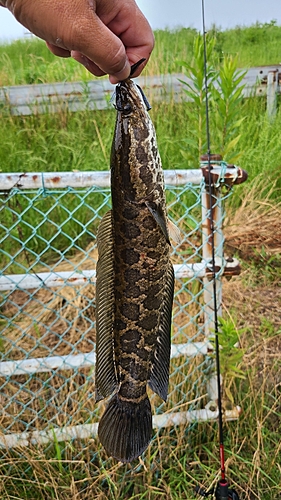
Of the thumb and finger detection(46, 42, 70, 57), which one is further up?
finger detection(46, 42, 70, 57)

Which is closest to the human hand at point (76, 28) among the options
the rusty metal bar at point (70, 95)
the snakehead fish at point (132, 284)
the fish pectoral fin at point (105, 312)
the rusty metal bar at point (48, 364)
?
the snakehead fish at point (132, 284)

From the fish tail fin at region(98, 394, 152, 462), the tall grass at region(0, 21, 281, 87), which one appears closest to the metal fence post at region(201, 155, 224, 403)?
the fish tail fin at region(98, 394, 152, 462)

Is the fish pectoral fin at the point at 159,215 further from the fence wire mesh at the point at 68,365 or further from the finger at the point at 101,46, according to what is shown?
the fence wire mesh at the point at 68,365

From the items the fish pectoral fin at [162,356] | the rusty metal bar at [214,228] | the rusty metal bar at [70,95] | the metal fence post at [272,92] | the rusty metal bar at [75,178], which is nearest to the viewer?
the fish pectoral fin at [162,356]

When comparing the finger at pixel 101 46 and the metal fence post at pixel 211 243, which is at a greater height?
the finger at pixel 101 46

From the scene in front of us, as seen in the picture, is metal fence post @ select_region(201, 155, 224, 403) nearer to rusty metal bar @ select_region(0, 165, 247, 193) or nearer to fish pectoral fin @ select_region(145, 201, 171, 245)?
rusty metal bar @ select_region(0, 165, 247, 193)

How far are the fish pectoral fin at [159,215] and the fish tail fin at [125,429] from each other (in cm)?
56

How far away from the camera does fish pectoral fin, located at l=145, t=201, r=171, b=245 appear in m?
1.39

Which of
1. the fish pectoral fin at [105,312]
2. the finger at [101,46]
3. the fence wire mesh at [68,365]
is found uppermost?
the finger at [101,46]

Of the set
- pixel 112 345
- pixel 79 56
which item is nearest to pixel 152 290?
pixel 112 345

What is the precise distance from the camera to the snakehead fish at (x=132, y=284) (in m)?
1.43

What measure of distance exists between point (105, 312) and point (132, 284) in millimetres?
132

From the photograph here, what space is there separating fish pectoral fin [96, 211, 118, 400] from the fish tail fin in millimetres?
64

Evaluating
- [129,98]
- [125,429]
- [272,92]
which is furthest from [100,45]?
[272,92]
